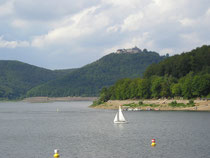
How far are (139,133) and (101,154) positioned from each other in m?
21.3

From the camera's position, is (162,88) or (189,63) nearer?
(162,88)

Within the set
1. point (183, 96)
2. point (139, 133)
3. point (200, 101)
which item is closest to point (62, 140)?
point (139, 133)

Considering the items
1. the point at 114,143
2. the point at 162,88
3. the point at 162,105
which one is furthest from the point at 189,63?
the point at 114,143

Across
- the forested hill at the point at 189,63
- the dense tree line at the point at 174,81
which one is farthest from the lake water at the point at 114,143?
the forested hill at the point at 189,63

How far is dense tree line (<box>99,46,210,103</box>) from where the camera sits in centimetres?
13312

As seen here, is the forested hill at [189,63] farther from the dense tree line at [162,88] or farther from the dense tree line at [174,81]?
the dense tree line at [162,88]

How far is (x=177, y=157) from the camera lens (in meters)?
44.3

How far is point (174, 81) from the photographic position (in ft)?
513

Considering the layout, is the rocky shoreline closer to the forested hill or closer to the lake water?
the forested hill

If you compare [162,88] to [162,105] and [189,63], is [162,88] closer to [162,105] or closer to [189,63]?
[162,105]

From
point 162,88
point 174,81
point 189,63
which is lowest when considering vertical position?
point 162,88

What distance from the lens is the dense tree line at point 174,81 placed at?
5241 inches

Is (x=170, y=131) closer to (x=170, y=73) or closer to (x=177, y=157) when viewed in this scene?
(x=177, y=157)

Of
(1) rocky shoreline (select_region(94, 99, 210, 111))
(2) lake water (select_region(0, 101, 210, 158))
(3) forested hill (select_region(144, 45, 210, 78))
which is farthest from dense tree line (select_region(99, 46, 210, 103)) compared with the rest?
(2) lake water (select_region(0, 101, 210, 158))
